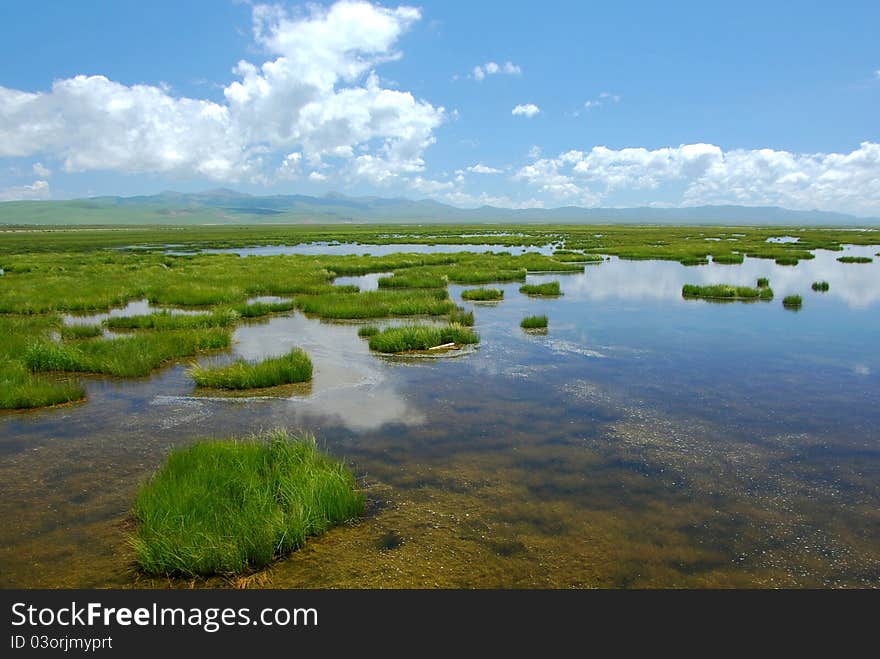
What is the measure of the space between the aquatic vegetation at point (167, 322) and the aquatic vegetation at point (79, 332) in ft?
4.08

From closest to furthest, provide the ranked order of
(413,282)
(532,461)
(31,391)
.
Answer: (532,461) → (31,391) → (413,282)

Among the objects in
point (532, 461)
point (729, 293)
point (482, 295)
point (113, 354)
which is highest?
point (729, 293)

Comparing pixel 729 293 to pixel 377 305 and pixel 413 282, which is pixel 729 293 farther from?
pixel 377 305

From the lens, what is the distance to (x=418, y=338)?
18.7 m

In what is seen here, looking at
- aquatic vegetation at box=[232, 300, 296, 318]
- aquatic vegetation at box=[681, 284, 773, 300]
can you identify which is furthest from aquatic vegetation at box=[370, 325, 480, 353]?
aquatic vegetation at box=[681, 284, 773, 300]

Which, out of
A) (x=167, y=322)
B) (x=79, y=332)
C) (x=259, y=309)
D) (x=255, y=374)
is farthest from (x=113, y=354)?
(x=259, y=309)

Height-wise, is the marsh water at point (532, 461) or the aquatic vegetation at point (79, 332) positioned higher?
the aquatic vegetation at point (79, 332)

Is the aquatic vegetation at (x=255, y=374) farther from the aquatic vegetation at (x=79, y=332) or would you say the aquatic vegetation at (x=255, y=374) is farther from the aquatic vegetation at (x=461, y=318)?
the aquatic vegetation at (x=461, y=318)

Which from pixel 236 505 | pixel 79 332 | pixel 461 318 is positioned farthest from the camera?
pixel 461 318

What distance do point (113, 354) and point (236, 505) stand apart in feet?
38.6

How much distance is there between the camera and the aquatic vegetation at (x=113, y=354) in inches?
630

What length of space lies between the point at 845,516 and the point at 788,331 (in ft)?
53.5

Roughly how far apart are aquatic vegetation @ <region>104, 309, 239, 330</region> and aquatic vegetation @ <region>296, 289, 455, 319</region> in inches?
183

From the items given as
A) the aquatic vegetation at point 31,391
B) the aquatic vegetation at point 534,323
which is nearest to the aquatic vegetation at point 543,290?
the aquatic vegetation at point 534,323
